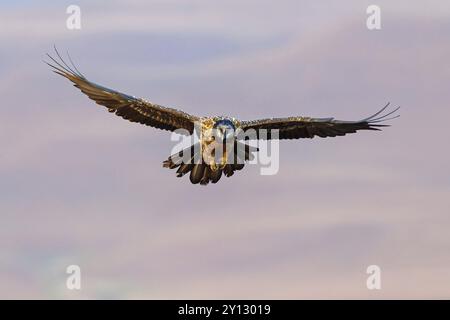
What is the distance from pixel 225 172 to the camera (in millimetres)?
58750

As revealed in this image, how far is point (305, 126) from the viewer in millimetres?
60406

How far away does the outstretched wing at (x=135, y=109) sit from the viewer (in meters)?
59.9

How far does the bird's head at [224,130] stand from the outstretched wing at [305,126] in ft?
2.92

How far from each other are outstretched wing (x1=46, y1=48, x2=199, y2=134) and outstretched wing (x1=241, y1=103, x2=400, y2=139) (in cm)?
221

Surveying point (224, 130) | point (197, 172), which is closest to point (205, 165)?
point (197, 172)

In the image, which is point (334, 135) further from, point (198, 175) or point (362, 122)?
point (198, 175)

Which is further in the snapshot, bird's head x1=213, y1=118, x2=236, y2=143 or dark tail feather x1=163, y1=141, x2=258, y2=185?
dark tail feather x1=163, y1=141, x2=258, y2=185

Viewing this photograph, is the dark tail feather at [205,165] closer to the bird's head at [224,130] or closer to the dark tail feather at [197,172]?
the dark tail feather at [197,172]

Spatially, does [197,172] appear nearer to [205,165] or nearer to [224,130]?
[205,165]

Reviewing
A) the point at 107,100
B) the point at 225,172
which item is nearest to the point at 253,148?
the point at 225,172

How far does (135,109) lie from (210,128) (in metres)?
3.40

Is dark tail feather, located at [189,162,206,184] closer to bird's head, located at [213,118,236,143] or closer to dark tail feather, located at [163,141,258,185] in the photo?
dark tail feather, located at [163,141,258,185]

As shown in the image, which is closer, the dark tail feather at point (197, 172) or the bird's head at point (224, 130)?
the bird's head at point (224, 130)

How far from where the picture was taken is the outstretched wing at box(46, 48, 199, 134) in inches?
2357
